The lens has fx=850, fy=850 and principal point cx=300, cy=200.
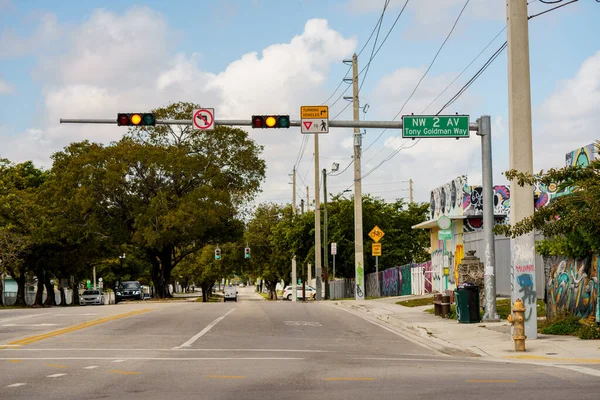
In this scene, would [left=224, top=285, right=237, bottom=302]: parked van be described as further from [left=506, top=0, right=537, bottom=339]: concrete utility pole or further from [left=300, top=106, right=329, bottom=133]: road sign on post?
[left=506, top=0, right=537, bottom=339]: concrete utility pole

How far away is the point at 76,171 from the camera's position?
54938mm

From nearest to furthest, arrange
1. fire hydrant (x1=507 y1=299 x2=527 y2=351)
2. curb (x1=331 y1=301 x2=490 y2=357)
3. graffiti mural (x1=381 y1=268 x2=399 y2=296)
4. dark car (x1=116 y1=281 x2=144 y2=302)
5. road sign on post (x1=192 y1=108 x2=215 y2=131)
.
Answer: fire hydrant (x1=507 y1=299 x2=527 y2=351)
curb (x1=331 y1=301 x2=490 y2=357)
road sign on post (x1=192 y1=108 x2=215 y2=131)
graffiti mural (x1=381 y1=268 x2=399 y2=296)
dark car (x1=116 y1=281 x2=144 y2=302)

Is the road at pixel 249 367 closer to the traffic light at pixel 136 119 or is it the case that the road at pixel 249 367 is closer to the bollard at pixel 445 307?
the bollard at pixel 445 307

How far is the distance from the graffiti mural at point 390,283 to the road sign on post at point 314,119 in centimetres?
2727

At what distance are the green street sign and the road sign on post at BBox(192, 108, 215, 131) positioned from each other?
5525mm

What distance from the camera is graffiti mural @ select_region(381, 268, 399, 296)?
50.2m

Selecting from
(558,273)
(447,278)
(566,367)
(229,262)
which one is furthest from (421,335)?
(229,262)

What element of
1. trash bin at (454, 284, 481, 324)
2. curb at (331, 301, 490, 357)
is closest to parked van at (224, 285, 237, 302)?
curb at (331, 301, 490, 357)

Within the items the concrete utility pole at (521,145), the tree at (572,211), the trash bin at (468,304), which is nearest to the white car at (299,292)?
the trash bin at (468,304)

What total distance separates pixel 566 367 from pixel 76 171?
150 ft

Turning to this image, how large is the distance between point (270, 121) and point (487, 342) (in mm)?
8968

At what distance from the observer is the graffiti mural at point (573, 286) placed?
18984mm

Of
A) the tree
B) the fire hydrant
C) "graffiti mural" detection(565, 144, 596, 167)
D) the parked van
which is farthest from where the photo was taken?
the parked van

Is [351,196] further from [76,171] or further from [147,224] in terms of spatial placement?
[76,171]
